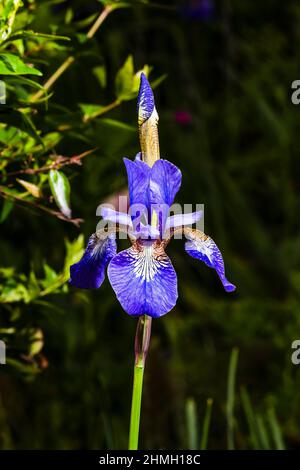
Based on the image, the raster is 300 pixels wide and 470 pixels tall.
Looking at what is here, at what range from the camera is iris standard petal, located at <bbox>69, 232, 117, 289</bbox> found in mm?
879

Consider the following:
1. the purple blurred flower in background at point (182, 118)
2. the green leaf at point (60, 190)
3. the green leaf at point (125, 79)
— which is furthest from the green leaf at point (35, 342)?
the purple blurred flower in background at point (182, 118)

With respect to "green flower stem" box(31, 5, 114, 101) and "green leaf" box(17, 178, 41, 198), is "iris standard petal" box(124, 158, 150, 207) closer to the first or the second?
"green leaf" box(17, 178, 41, 198)

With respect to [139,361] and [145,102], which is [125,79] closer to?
[145,102]

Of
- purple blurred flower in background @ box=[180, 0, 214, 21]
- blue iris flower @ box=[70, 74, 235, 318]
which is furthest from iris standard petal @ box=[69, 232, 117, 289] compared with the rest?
purple blurred flower in background @ box=[180, 0, 214, 21]

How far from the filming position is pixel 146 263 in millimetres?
845

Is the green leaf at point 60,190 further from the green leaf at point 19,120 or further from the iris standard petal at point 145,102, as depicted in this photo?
the iris standard petal at point 145,102

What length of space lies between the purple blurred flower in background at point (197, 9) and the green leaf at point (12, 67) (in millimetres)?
2496

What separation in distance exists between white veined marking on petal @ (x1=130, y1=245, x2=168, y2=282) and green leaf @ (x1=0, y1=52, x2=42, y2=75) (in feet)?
0.82

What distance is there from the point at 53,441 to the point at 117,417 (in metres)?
0.17

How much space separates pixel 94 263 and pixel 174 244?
168 centimetres
